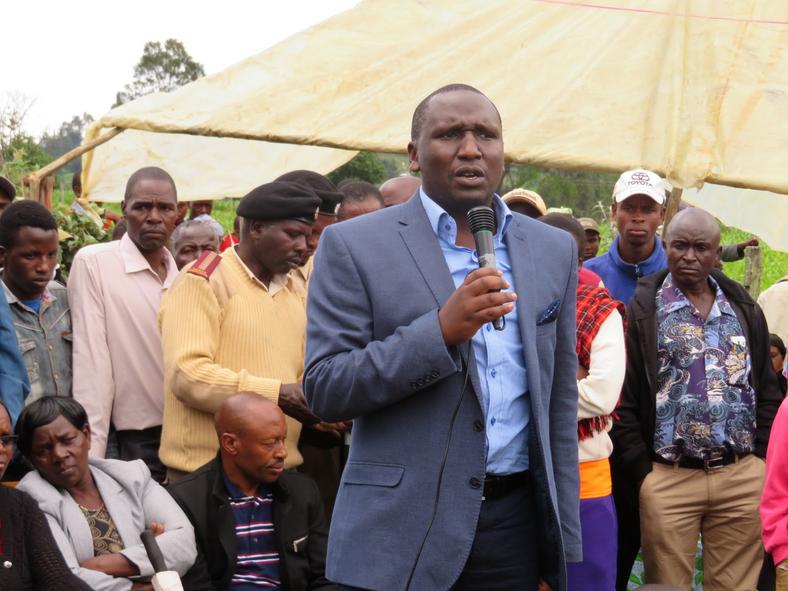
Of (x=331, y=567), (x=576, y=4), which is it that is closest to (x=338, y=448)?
(x=331, y=567)

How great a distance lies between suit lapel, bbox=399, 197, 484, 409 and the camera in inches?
105

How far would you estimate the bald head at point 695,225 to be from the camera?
5.66 metres

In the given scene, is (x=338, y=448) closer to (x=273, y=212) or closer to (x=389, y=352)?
(x=273, y=212)

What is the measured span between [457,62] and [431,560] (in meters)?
5.16

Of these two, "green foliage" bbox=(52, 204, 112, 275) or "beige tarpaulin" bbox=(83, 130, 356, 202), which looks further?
"beige tarpaulin" bbox=(83, 130, 356, 202)

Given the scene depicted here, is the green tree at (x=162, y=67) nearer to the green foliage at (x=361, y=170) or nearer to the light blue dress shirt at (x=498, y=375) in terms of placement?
the green foliage at (x=361, y=170)

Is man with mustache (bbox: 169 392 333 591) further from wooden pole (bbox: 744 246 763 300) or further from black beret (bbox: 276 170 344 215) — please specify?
wooden pole (bbox: 744 246 763 300)

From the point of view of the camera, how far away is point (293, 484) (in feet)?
15.7

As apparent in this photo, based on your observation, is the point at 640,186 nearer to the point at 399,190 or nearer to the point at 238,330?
the point at 399,190

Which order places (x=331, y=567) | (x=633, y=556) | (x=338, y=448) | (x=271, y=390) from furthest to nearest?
(x=633, y=556) → (x=338, y=448) → (x=271, y=390) → (x=331, y=567)

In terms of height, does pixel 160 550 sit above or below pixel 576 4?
below

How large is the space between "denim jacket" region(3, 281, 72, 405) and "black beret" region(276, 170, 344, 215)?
3.94 feet

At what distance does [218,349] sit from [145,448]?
0.68 metres

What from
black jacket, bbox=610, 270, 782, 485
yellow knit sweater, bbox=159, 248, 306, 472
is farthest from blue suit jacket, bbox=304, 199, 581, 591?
black jacket, bbox=610, 270, 782, 485
